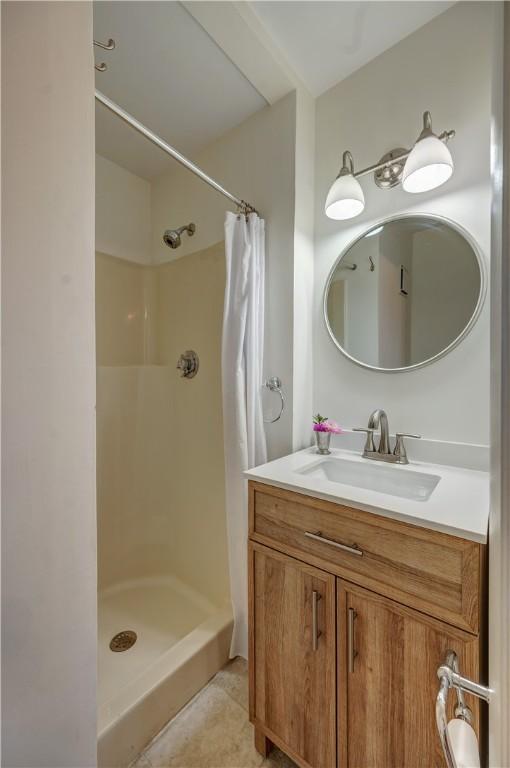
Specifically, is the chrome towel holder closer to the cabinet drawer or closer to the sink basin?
the cabinet drawer

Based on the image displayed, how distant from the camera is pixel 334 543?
2.60 ft

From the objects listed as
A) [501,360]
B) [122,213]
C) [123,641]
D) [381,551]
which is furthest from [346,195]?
[123,641]

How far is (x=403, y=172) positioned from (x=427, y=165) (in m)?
0.13

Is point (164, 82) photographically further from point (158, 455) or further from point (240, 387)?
point (158, 455)

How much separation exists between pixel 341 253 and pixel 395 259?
0.76ft

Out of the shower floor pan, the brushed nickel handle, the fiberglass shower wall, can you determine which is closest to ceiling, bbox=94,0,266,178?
the fiberglass shower wall

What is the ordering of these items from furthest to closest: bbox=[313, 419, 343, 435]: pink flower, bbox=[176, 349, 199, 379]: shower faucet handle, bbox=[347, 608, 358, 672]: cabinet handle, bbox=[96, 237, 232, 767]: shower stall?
bbox=[176, 349, 199, 379]: shower faucet handle, bbox=[96, 237, 232, 767]: shower stall, bbox=[313, 419, 343, 435]: pink flower, bbox=[347, 608, 358, 672]: cabinet handle

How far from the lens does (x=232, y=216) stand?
49.8 inches

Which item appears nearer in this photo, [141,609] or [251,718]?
[251,718]

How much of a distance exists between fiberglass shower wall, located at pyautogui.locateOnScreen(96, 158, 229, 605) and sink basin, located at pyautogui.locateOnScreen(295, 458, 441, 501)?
0.62 metres

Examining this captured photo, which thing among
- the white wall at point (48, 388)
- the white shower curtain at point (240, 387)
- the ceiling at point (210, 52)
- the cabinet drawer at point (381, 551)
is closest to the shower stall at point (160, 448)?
the white shower curtain at point (240, 387)

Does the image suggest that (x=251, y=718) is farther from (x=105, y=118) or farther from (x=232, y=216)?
(x=105, y=118)

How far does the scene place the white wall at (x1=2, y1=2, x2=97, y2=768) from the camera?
38 centimetres

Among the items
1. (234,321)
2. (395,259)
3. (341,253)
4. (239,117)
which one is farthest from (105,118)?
(395,259)
